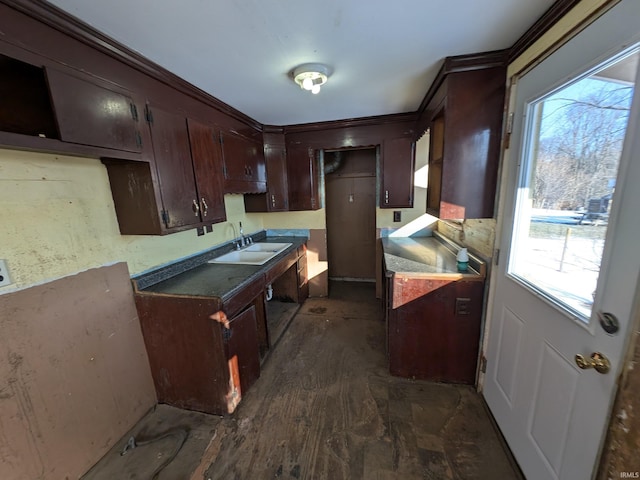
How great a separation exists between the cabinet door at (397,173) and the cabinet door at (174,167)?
191 cm

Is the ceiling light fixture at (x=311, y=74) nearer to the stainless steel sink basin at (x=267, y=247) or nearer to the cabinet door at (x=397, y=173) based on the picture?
the cabinet door at (x=397, y=173)

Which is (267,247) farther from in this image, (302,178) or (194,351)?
(194,351)

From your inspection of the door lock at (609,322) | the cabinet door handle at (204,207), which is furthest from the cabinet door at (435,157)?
the cabinet door handle at (204,207)

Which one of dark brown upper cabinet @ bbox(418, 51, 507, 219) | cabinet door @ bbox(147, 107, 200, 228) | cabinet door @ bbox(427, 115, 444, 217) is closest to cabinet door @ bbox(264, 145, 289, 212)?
cabinet door @ bbox(147, 107, 200, 228)

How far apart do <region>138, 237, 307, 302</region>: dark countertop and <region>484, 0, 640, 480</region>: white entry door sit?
1.63 m

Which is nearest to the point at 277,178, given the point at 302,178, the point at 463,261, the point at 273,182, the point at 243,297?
the point at 273,182

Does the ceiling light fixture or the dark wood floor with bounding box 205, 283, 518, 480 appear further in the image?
the ceiling light fixture

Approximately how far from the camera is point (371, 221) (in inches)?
145

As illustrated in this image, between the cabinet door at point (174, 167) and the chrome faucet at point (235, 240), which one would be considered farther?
the chrome faucet at point (235, 240)

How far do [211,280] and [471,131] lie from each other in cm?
197

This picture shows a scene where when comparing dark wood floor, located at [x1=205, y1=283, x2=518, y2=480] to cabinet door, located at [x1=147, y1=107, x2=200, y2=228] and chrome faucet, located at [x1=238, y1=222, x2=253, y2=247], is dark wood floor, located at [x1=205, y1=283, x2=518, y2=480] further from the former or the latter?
cabinet door, located at [x1=147, y1=107, x2=200, y2=228]

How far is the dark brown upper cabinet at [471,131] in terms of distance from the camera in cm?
140

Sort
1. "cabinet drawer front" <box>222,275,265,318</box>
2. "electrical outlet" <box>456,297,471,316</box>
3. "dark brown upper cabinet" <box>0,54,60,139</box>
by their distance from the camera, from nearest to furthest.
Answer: "dark brown upper cabinet" <box>0,54,60,139</box> < "cabinet drawer front" <box>222,275,265,318</box> < "electrical outlet" <box>456,297,471,316</box>

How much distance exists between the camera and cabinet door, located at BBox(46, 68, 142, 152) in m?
1.00
